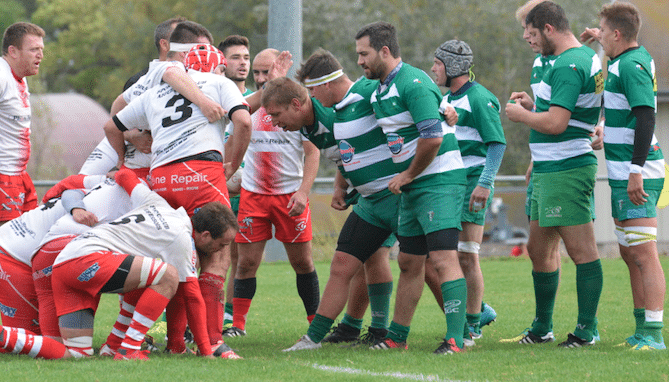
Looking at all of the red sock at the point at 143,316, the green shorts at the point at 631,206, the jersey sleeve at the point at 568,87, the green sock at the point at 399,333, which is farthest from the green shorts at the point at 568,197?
the red sock at the point at 143,316

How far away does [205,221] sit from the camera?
530 cm

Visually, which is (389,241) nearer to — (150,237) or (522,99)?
(522,99)

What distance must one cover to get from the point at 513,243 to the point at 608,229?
275 cm

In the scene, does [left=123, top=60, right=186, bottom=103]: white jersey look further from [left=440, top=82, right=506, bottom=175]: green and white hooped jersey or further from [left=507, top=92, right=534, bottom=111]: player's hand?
[left=507, top=92, right=534, bottom=111]: player's hand

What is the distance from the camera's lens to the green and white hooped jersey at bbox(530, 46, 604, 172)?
5395 mm

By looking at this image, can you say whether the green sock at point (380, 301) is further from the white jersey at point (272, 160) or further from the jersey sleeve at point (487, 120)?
the jersey sleeve at point (487, 120)

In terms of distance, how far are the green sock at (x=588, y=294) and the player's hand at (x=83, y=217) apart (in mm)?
3360

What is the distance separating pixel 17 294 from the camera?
5.58 metres

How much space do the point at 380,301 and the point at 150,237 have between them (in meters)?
1.98

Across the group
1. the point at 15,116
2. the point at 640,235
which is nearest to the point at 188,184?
the point at 15,116

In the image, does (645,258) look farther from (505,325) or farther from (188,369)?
(188,369)

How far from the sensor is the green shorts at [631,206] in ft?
17.8

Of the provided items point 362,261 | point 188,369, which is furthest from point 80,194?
point 362,261

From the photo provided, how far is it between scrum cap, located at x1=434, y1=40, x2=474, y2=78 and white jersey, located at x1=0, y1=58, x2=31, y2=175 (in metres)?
3.73
